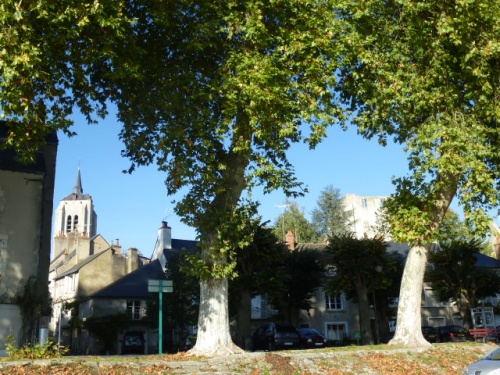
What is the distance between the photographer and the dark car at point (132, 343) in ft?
128

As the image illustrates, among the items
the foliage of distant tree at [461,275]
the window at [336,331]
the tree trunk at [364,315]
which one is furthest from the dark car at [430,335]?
the window at [336,331]

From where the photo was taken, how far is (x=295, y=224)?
75562mm

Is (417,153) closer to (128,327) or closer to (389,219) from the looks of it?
(389,219)

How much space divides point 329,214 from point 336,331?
122 feet

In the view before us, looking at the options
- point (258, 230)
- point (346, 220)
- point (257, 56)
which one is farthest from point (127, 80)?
point (346, 220)

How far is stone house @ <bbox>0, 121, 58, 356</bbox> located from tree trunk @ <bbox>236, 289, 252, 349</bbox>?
10662 mm

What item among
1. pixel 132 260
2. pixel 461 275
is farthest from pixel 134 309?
pixel 461 275

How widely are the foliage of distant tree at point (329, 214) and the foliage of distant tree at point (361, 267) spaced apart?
4568cm

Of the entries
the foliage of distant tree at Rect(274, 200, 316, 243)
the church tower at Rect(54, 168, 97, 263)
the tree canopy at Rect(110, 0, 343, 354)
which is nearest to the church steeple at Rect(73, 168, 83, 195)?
the church tower at Rect(54, 168, 97, 263)

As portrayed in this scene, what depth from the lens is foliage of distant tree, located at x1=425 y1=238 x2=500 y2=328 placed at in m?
37.1

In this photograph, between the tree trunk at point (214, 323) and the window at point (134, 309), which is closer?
the tree trunk at point (214, 323)

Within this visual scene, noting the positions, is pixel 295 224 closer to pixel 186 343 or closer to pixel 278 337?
pixel 186 343

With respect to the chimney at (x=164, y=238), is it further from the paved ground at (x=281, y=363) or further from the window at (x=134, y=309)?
the paved ground at (x=281, y=363)

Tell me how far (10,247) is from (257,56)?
13.7 metres
